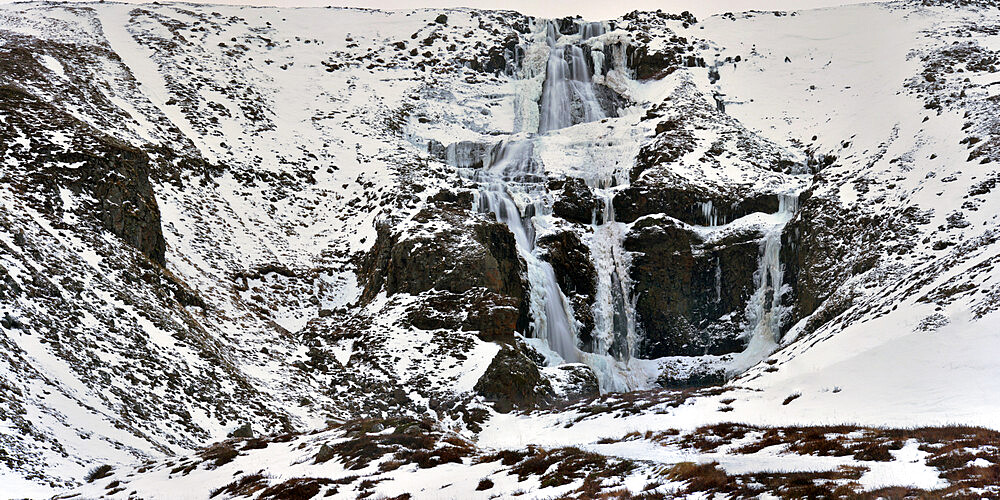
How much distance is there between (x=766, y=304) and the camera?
40656 millimetres

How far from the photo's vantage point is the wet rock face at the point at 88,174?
3020 centimetres

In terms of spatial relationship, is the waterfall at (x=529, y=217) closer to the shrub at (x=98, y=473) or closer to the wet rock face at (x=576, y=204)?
the wet rock face at (x=576, y=204)

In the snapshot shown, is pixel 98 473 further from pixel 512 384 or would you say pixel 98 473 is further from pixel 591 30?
pixel 591 30

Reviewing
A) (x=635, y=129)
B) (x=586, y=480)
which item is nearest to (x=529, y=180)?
(x=635, y=129)

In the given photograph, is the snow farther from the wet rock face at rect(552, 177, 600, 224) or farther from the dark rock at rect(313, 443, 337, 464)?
the wet rock face at rect(552, 177, 600, 224)

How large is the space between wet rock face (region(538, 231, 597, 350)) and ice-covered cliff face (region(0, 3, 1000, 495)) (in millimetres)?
155

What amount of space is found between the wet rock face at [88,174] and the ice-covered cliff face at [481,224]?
0.15m

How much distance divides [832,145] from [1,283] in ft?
141

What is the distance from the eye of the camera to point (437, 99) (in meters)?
58.8

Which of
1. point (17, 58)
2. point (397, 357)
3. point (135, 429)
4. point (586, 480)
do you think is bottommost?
point (397, 357)

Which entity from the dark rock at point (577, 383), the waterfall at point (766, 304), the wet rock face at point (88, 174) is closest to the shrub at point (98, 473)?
the wet rock face at point (88, 174)

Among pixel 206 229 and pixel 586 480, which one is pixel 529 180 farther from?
pixel 586 480

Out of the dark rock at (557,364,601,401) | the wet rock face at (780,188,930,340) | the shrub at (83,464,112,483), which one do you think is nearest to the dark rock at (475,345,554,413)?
the dark rock at (557,364,601,401)

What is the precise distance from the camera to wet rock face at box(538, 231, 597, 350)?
132ft
